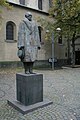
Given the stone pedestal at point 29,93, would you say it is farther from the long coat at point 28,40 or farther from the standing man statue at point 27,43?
the long coat at point 28,40

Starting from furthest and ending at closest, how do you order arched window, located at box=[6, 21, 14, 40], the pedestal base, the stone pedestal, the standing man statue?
arched window, located at box=[6, 21, 14, 40] < the standing man statue < the stone pedestal < the pedestal base

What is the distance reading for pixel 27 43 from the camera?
6.90 meters

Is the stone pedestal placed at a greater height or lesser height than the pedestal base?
greater

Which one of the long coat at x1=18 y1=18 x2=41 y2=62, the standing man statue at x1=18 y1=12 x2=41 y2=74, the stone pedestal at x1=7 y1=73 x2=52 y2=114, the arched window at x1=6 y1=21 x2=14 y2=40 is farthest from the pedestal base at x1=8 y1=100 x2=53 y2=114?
the arched window at x1=6 y1=21 x2=14 y2=40

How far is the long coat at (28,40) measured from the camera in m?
6.89

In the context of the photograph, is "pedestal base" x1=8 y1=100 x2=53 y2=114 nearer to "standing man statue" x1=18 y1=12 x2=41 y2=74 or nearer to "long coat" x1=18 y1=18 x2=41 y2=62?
"standing man statue" x1=18 y1=12 x2=41 y2=74

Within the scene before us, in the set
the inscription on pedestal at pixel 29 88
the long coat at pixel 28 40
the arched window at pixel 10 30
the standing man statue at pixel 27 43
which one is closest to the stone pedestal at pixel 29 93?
the inscription on pedestal at pixel 29 88

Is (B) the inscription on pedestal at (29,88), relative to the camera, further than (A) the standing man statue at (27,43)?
No

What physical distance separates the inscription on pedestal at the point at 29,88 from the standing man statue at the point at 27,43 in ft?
1.32

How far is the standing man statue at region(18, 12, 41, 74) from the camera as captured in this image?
6.89 m

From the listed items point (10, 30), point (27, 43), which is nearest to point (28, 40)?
point (27, 43)

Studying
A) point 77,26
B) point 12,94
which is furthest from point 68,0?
point 12,94

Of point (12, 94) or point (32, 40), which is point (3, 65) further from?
point (32, 40)

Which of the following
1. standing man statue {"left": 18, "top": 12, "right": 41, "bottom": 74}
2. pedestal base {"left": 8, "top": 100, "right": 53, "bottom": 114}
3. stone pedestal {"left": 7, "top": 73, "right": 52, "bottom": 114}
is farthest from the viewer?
standing man statue {"left": 18, "top": 12, "right": 41, "bottom": 74}
